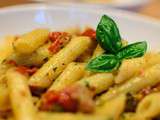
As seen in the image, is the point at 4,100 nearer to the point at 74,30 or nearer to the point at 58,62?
the point at 58,62

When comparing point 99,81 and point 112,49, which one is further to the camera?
point 112,49

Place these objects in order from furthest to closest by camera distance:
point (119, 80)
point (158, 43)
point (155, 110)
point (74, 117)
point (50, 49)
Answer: point (158, 43)
point (50, 49)
point (119, 80)
point (155, 110)
point (74, 117)

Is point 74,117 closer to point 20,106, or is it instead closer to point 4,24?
point 20,106

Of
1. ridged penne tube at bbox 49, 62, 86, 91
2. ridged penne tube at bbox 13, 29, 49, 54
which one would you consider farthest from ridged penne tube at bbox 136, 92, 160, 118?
ridged penne tube at bbox 13, 29, 49, 54

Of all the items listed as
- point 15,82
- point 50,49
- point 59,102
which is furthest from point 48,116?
point 50,49

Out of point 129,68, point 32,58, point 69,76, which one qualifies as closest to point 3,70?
point 32,58

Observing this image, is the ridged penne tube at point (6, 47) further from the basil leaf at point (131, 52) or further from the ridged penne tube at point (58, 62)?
the basil leaf at point (131, 52)
